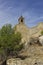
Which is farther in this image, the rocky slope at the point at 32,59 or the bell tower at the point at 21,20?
the bell tower at the point at 21,20

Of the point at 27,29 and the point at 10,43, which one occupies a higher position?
the point at 27,29

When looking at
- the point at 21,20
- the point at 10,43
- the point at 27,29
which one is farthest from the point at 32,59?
the point at 21,20

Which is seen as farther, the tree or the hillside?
the hillside

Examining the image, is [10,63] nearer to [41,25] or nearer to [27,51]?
[27,51]

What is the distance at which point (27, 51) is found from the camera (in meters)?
52.2

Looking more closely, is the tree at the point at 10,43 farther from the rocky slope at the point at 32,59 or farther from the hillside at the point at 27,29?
the hillside at the point at 27,29

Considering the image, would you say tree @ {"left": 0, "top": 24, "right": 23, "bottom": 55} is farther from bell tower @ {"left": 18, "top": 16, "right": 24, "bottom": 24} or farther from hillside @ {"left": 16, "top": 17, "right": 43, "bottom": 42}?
bell tower @ {"left": 18, "top": 16, "right": 24, "bottom": 24}


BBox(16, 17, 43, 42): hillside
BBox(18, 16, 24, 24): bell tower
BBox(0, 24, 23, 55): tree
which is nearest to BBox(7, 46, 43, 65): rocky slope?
BBox(0, 24, 23, 55): tree

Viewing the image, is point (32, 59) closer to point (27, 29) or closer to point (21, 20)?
point (27, 29)

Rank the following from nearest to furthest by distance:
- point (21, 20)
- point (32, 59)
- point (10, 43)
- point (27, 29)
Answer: point (32, 59), point (10, 43), point (27, 29), point (21, 20)

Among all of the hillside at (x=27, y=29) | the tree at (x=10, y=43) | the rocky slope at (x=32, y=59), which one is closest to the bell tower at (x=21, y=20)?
the hillside at (x=27, y=29)

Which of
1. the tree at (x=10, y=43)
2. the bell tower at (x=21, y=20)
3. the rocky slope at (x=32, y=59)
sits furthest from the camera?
the bell tower at (x=21, y=20)

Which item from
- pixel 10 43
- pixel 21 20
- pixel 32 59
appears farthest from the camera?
pixel 21 20

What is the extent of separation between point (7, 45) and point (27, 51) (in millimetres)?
5664
